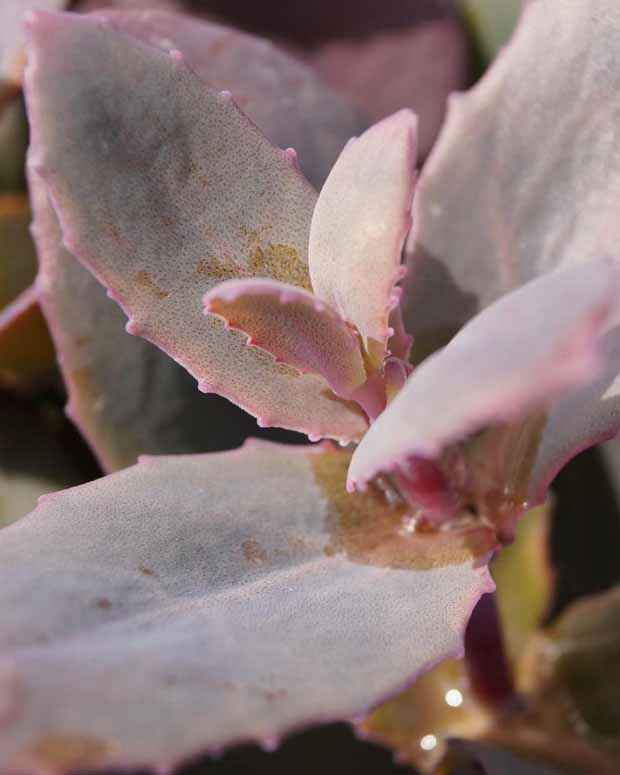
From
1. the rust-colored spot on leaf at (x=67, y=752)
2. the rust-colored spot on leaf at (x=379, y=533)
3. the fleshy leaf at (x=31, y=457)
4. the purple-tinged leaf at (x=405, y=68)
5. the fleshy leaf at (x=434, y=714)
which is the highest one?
the rust-colored spot on leaf at (x=67, y=752)

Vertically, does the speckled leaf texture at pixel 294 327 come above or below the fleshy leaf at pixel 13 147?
above

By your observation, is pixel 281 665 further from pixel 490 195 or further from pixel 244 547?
pixel 490 195

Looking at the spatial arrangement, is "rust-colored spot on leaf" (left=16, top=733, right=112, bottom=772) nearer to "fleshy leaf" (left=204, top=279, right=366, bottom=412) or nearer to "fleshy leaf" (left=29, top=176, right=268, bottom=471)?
"fleshy leaf" (left=204, top=279, right=366, bottom=412)

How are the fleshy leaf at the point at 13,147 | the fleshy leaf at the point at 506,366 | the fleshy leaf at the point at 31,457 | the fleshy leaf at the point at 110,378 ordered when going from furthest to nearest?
the fleshy leaf at the point at 13,147
the fleshy leaf at the point at 31,457
the fleshy leaf at the point at 110,378
the fleshy leaf at the point at 506,366

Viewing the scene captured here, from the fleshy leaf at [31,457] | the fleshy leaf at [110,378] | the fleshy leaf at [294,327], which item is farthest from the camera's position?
the fleshy leaf at [31,457]

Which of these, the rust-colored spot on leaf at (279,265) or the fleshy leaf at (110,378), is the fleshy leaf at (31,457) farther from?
the rust-colored spot on leaf at (279,265)

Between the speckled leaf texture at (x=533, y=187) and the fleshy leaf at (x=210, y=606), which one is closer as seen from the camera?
the fleshy leaf at (x=210, y=606)

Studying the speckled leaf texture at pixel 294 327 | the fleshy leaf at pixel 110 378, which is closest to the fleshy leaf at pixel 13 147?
the fleshy leaf at pixel 110 378
